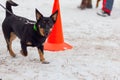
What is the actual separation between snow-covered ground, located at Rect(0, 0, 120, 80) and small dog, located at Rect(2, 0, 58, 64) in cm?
33

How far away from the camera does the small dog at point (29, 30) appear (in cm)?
629

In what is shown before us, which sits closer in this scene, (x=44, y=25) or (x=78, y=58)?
(x=44, y=25)

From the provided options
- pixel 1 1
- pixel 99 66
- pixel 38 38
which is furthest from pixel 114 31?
pixel 1 1

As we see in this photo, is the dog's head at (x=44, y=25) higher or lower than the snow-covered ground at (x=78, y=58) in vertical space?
higher

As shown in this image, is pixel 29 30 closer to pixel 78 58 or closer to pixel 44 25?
pixel 44 25

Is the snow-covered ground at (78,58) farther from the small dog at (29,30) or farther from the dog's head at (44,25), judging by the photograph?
the dog's head at (44,25)

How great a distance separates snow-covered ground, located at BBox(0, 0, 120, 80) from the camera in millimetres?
6223

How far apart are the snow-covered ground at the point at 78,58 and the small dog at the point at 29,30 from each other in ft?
1.10

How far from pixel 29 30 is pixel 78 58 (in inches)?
60.4

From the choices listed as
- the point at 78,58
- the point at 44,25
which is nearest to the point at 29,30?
the point at 44,25

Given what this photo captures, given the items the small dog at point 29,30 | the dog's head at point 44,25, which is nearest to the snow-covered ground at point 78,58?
the small dog at point 29,30

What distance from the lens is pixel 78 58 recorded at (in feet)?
24.4

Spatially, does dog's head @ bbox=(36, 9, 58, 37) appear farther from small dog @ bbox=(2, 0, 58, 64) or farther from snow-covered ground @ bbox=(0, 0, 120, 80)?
snow-covered ground @ bbox=(0, 0, 120, 80)

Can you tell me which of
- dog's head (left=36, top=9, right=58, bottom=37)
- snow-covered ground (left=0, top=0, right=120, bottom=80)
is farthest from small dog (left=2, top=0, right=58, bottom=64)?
snow-covered ground (left=0, top=0, right=120, bottom=80)
